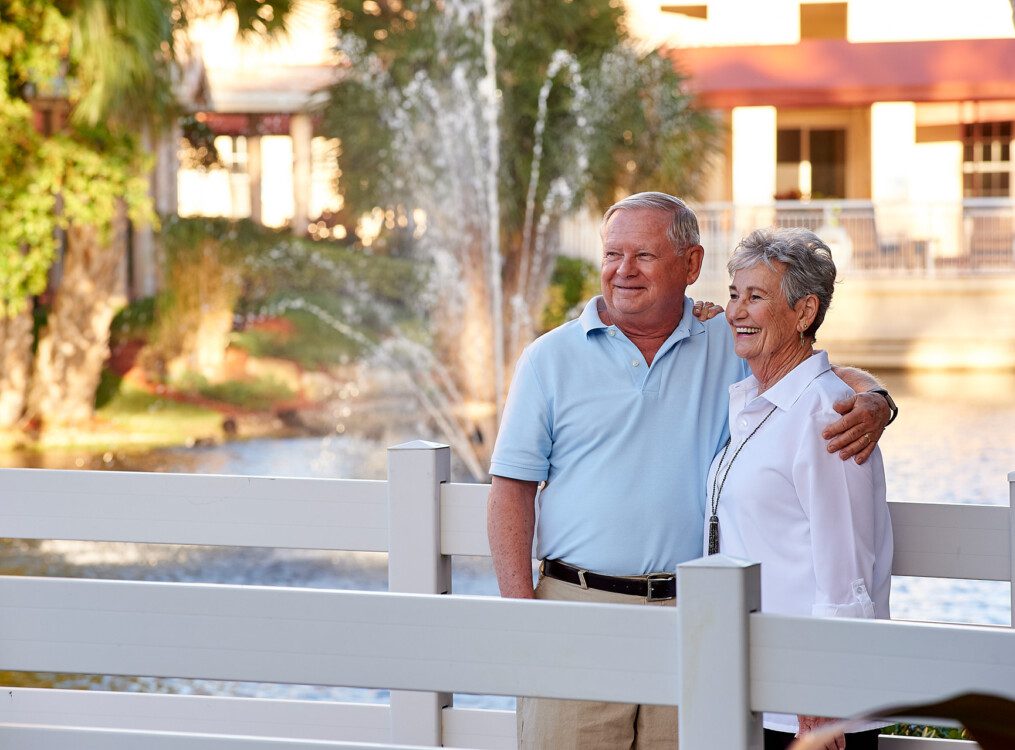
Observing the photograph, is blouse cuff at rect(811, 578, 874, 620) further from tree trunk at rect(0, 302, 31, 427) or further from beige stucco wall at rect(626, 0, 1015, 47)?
beige stucco wall at rect(626, 0, 1015, 47)

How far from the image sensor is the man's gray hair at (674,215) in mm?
2926

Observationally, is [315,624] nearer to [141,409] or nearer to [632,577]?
[632,577]

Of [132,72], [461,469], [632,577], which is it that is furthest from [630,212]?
[132,72]

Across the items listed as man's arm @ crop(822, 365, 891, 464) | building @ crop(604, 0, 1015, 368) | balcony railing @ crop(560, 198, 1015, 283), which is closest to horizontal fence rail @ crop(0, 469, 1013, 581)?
man's arm @ crop(822, 365, 891, 464)

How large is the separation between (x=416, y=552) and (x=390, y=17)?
19359 mm

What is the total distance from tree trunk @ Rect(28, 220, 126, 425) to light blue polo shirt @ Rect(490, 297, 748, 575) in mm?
13677

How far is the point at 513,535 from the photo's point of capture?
2.94 metres

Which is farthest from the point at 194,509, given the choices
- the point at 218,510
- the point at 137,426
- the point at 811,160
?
the point at 811,160

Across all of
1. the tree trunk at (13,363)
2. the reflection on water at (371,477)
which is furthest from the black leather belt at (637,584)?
the tree trunk at (13,363)

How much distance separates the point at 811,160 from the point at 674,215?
85.0 ft

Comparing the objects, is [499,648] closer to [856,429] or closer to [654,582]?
[856,429]

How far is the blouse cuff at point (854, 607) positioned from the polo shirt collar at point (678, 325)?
26.6 inches

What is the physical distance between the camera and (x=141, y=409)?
17391 mm

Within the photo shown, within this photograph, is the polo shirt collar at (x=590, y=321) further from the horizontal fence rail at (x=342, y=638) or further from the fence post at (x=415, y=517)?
the horizontal fence rail at (x=342, y=638)
